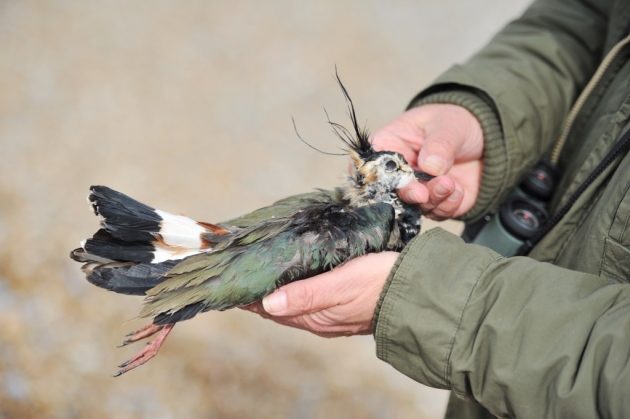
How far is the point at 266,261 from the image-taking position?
232cm

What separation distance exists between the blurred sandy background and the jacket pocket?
2897 millimetres

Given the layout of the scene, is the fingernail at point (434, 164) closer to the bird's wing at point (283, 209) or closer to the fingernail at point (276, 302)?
the bird's wing at point (283, 209)

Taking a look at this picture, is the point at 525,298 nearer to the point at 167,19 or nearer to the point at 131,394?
the point at 131,394

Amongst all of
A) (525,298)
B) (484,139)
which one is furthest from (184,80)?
(525,298)

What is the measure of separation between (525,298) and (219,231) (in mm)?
1110

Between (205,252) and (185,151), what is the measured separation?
438cm

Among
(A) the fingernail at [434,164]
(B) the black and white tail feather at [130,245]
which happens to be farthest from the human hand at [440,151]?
(B) the black and white tail feather at [130,245]

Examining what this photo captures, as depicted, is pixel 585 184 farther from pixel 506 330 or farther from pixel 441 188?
pixel 506 330

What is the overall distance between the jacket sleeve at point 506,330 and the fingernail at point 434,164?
62 cm

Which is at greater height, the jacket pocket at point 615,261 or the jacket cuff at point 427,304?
the jacket cuff at point 427,304

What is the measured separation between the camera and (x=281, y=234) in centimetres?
239

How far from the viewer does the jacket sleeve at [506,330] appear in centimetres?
175

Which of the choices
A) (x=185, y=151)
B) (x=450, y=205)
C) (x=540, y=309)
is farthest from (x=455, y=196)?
(x=185, y=151)

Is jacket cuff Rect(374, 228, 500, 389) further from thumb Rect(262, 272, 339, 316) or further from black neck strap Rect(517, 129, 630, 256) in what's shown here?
black neck strap Rect(517, 129, 630, 256)
